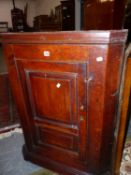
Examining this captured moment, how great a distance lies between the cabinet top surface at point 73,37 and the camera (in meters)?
0.77

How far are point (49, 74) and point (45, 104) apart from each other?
0.22 metres

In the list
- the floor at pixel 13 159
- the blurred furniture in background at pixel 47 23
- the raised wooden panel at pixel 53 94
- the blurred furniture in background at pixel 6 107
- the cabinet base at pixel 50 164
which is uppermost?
the blurred furniture in background at pixel 47 23

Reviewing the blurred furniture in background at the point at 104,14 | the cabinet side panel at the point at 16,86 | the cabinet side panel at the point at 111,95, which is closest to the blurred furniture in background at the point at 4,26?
the blurred furniture in background at the point at 104,14

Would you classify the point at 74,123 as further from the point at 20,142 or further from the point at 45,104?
the point at 20,142

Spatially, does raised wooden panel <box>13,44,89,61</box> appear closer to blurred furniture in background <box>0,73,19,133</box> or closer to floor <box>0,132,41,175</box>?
blurred furniture in background <box>0,73,19,133</box>

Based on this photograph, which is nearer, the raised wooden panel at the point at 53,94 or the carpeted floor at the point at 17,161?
the raised wooden panel at the point at 53,94

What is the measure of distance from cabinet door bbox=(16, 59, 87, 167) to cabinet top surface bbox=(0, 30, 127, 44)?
12cm

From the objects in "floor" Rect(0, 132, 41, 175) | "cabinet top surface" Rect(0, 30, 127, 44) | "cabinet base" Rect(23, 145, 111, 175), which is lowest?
"floor" Rect(0, 132, 41, 175)

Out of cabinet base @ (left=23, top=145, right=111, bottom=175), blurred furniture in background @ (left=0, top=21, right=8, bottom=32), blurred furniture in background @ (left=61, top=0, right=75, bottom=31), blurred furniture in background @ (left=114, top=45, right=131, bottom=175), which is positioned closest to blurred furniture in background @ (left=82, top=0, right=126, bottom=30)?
blurred furniture in background @ (left=61, top=0, right=75, bottom=31)

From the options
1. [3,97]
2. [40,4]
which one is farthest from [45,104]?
[40,4]

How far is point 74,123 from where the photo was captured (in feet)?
3.49

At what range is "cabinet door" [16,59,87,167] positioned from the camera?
3.11 ft

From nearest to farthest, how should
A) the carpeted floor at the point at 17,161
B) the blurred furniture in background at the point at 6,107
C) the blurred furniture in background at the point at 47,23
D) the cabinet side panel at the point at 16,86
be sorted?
the cabinet side panel at the point at 16,86, the carpeted floor at the point at 17,161, the blurred furniture in background at the point at 6,107, the blurred furniture in background at the point at 47,23

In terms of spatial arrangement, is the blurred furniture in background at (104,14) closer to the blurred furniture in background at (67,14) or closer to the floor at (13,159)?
the blurred furniture in background at (67,14)
